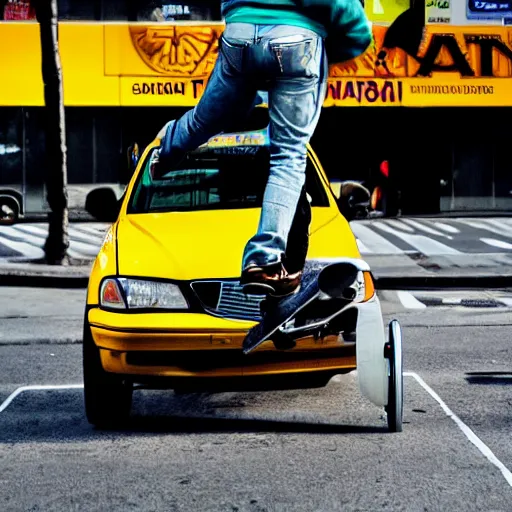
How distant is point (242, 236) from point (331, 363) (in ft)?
2.68

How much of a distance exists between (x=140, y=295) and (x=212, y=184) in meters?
1.31

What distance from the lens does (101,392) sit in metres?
6.61

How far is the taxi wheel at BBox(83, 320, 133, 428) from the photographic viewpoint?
6.59 meters

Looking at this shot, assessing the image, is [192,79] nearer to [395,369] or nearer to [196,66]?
[196,66]

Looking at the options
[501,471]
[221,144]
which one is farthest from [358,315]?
[221,144]

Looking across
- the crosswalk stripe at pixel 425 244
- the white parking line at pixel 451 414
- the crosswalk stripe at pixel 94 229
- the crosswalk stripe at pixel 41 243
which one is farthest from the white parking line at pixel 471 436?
the crosswalk stripe at pixel 94 229

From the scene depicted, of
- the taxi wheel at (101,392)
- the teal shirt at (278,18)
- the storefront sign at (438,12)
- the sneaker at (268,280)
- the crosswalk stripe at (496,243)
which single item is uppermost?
the storefront sign at (438,12)

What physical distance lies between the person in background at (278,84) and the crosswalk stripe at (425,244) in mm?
14219

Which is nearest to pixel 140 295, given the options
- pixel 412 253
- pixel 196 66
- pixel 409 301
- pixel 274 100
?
pixel 274 100

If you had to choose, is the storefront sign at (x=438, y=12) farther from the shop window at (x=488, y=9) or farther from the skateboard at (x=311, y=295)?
the skateboard at (x=311, y=295)

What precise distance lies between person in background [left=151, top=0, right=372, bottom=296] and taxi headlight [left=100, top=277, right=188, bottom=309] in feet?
4.70

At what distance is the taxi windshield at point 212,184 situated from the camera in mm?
7445

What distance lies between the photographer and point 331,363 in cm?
633

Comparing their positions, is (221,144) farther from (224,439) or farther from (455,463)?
(455,463)
